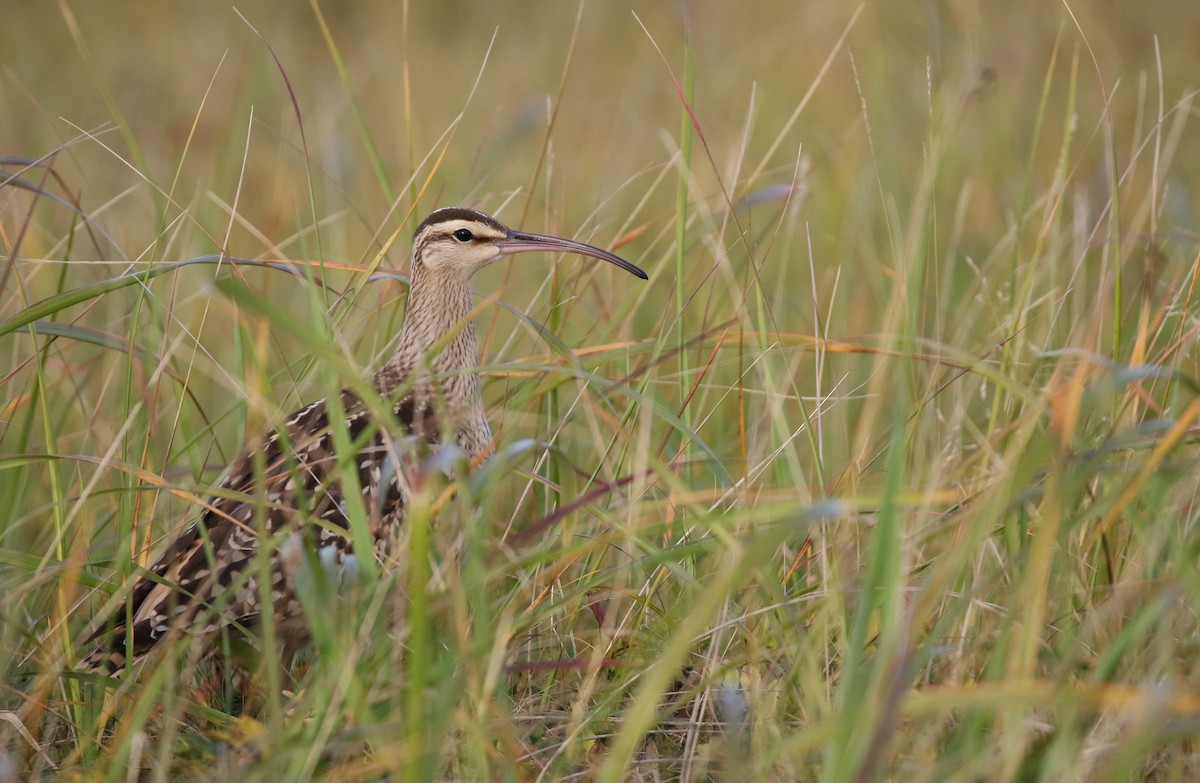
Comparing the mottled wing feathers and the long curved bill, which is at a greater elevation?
the long curved bill

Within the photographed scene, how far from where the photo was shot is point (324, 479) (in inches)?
166

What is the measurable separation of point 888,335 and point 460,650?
5.43 feet

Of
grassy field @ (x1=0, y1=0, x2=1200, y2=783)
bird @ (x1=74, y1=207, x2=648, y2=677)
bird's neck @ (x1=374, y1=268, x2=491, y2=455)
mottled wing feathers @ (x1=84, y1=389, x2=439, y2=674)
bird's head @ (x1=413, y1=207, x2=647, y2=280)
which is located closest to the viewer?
grassy field @ (x1=0, y1=0, x2=1200, y2=783)

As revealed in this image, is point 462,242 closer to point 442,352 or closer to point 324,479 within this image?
point 442,352

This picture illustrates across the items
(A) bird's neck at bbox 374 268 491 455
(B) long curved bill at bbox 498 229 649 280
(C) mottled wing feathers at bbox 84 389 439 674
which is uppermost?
(B) long curved bill at bbox 498 229 649 280

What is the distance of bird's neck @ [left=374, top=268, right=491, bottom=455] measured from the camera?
4.65 metres

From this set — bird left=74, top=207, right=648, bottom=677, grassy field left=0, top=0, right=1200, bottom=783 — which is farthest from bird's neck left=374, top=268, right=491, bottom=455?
grassy field left=0, top=0, right=1200, bottom=783

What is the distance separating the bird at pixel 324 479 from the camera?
347cm

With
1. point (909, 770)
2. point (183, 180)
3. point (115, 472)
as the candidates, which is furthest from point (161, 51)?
point (909, 770)

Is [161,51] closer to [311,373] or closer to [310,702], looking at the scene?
[311,373]

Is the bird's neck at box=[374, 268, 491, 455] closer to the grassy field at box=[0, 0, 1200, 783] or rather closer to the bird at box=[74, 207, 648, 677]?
the bird at box=[74, 207, 648, 677]

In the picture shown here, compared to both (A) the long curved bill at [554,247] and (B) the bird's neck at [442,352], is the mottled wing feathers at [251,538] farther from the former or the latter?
(A) the long curved bill at [554,247]

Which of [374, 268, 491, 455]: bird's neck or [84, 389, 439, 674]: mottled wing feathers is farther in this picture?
[374, 268, 491, 455]: bird's neck

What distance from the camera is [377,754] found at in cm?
298
